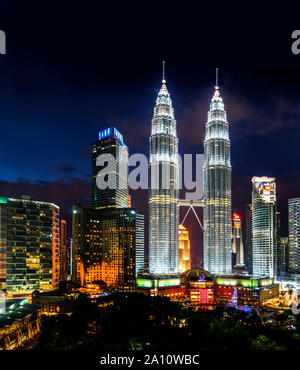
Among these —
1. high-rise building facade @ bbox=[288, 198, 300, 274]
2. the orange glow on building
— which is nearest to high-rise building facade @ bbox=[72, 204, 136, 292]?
the orange glow on building

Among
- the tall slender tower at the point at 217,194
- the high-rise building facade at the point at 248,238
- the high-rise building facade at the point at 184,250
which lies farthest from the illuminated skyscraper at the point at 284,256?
the tall slender tower at the point at 217,194

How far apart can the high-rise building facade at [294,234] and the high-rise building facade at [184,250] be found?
18.7 meters

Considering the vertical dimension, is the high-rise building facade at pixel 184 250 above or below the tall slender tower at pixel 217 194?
below

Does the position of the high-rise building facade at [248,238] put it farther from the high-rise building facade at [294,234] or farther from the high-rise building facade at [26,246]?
the high-rise building facade at [26,246]

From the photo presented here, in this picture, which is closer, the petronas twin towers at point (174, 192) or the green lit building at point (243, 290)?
the green lit building at point (243, 290)

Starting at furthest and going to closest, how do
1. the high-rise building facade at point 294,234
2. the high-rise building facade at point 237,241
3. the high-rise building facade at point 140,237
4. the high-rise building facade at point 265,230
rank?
the high-rise building facade at point 237,241 → the high-rise building facade at point 140,237 → the high-rise building facade at point 294,234 → the high-rise building facade at point 265,230

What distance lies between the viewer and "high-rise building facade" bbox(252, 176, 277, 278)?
172 feet

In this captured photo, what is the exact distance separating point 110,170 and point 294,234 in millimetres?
32799

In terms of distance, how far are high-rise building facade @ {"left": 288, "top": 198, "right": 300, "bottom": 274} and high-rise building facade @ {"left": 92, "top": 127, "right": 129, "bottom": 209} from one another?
29134mm

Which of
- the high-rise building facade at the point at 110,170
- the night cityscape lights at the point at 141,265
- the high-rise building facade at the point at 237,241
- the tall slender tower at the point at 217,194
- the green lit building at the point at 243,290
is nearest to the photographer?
the night cityscape lights at the point at 141,265

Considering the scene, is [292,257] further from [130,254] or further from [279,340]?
[279,340]

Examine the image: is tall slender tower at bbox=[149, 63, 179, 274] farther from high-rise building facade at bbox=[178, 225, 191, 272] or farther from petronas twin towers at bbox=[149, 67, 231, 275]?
high-rise building facade at bbox=[178, 225, 191, 272]

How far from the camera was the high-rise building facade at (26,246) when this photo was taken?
1192 inches
